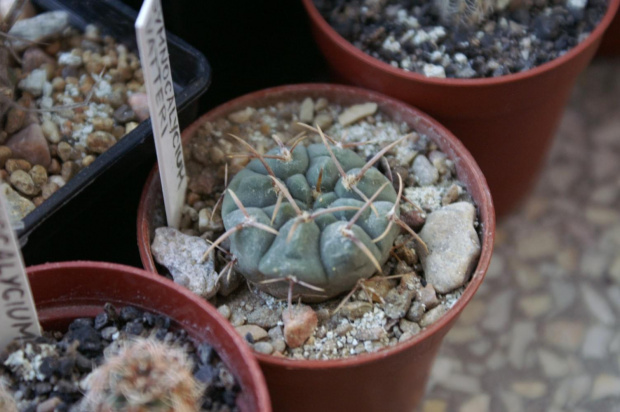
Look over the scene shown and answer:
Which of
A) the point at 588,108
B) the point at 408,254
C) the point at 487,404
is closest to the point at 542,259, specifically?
the point at 487,404

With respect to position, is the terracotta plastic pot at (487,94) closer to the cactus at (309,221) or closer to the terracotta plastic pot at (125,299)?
the cactus at (309,221)

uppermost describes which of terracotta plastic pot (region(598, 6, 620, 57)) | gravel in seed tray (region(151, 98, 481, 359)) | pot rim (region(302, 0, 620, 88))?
pot rim (region(302, 0, 620, 88))

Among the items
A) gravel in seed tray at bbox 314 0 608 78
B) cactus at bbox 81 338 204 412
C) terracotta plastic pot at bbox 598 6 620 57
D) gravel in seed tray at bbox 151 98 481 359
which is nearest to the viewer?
cactus at bbox 81 338 204 412

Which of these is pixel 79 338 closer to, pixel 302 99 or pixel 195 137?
pixel 195 137

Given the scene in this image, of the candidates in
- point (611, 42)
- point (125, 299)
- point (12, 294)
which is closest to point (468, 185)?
point (125, 299)

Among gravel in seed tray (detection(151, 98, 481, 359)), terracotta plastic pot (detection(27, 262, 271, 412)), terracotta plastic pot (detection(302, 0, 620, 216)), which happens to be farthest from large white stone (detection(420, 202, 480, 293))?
terracotta plastic pot (detection(27, 262, 271, 412))

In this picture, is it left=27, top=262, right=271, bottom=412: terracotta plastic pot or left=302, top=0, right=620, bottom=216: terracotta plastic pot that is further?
left=302, top=0, right=620, bottom=216: terracotta plastic pot

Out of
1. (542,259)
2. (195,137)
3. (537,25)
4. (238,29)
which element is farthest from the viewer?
(542,259)

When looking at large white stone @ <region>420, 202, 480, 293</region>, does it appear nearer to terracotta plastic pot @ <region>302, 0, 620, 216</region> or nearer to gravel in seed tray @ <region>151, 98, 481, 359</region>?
gravel in seed tray @ <region>151, 98, 481, 359</region>
